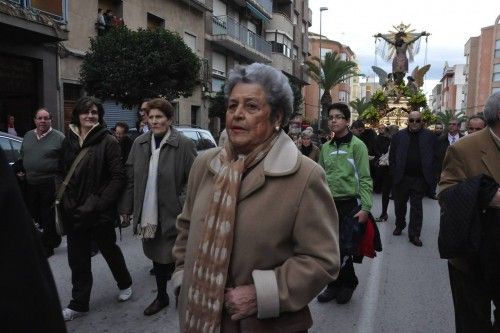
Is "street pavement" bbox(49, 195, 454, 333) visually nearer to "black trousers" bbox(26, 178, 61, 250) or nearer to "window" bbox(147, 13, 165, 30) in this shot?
"black trousers" bbox(26, 178, 61, 250)

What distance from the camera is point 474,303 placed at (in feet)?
8.53

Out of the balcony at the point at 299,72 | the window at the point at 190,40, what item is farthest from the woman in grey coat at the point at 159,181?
the balcony at the point at 299,72

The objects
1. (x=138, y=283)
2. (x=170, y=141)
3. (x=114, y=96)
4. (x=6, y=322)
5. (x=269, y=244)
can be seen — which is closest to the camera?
(x=6, y=322)

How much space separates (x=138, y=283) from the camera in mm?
4965

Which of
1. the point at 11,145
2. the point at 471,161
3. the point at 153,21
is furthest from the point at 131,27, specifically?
the point at 471,161

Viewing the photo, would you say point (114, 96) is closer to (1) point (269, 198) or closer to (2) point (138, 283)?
(2) point (138, 283)

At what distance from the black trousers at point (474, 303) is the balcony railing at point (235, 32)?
2399 centimetres

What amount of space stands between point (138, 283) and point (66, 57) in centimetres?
1167

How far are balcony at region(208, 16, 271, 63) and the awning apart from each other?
5.12ft

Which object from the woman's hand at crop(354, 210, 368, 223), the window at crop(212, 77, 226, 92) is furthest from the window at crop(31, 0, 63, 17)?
the window at crop(212, 77, 226, 92)

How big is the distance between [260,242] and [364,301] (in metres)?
3.09

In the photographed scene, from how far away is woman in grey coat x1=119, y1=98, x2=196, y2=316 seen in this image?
3945mm

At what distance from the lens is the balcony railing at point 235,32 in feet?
84.4

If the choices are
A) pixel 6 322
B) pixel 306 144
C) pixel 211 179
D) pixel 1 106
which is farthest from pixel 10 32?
pixel 6 322
